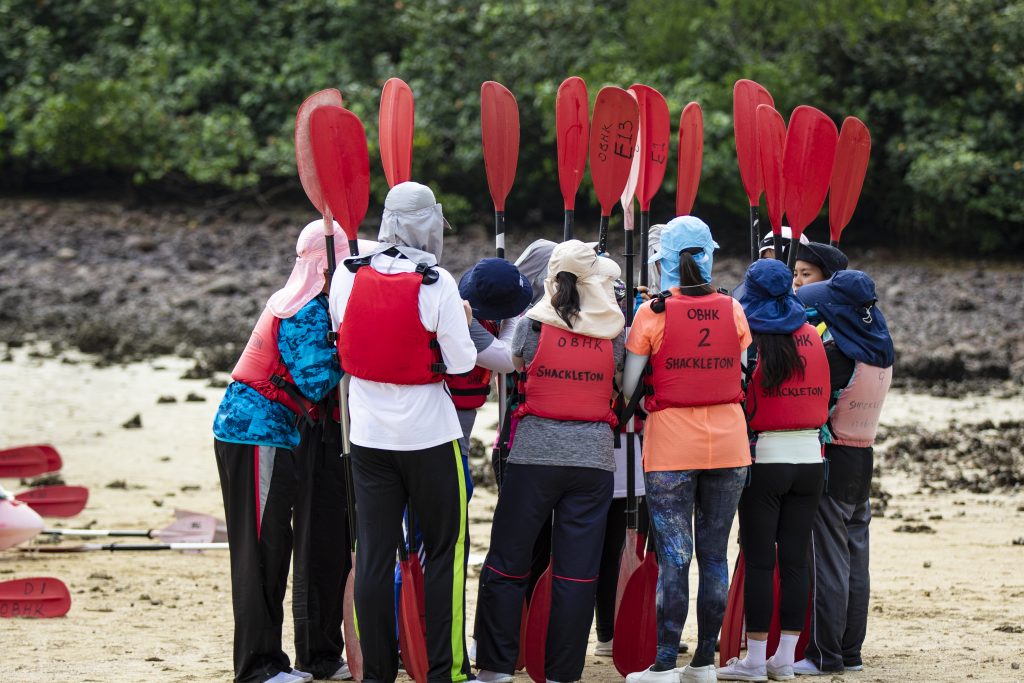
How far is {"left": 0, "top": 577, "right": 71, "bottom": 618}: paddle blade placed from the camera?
510 centimetres

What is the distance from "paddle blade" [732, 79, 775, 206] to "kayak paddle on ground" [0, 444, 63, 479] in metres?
3.68

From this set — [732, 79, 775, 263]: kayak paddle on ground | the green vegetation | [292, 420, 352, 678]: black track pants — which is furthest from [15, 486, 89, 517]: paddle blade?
the green vegetation

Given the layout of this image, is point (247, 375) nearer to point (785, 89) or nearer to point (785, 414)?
point (785, 414)

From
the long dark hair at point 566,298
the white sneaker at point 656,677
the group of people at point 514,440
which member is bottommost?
the white sneaker at point 656,677

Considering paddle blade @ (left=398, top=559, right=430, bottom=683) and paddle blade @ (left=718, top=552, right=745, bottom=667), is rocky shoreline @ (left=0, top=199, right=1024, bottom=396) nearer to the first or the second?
paddle blade @ (left=718, top=552, right=745, bottom=667)

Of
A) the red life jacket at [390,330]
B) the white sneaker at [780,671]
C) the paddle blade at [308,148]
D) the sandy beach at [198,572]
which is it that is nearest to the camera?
the red life jacket at [390,330]

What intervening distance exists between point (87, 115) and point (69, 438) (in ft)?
33.8

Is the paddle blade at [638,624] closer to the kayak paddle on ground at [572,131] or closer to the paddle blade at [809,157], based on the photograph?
the kayak paddle on ground at [572,131]

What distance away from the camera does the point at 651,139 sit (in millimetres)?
Result: 4875

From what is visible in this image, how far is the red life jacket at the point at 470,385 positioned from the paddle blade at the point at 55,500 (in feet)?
10.2

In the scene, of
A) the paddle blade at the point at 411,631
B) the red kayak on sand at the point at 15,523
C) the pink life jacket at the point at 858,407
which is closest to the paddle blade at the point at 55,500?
the red kayak on sand at the point at 15,523

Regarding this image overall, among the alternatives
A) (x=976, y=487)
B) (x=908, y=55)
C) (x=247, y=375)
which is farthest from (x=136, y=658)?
(x=908, y=55)

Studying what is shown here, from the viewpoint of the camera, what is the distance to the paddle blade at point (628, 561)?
4160 mm

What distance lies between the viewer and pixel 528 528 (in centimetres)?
380
